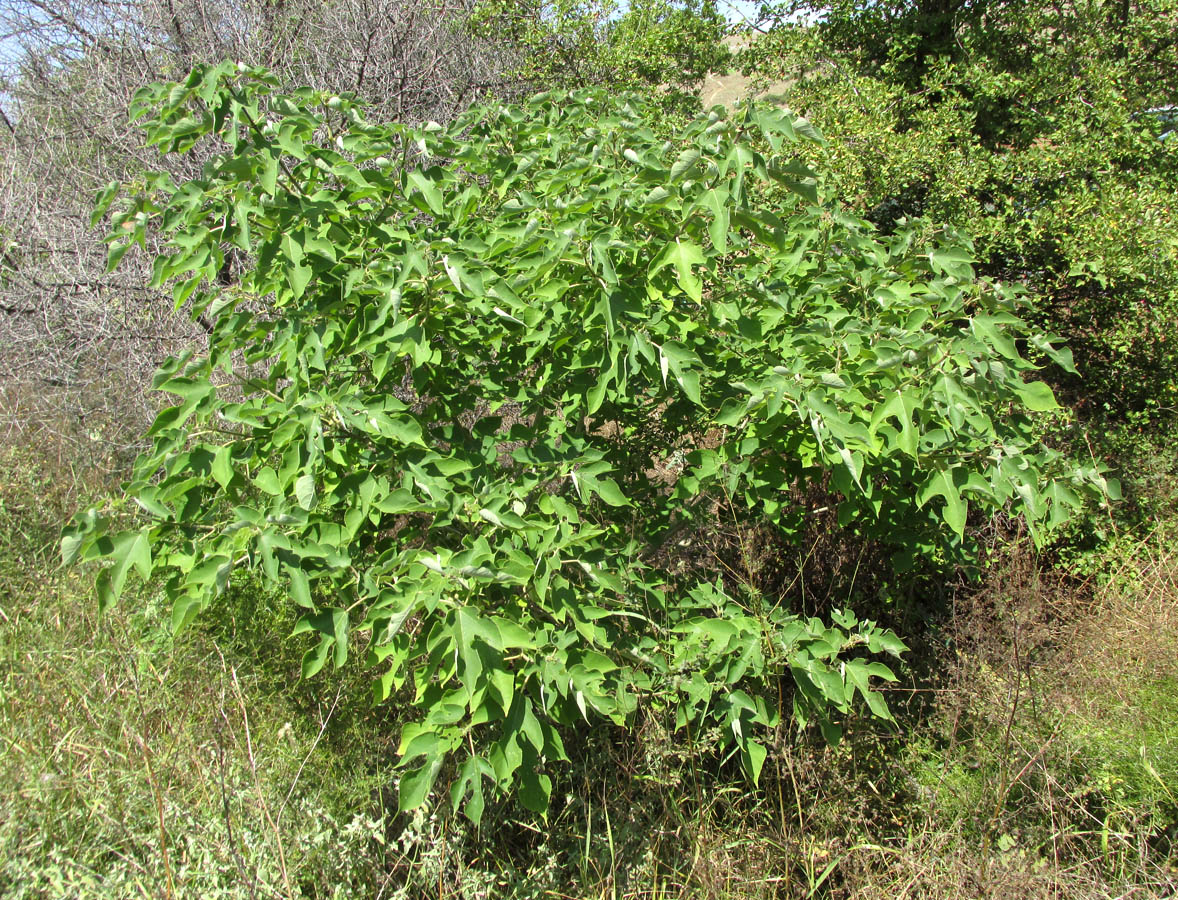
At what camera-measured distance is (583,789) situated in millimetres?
2484

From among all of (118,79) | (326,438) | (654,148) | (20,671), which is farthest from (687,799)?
(118,79)

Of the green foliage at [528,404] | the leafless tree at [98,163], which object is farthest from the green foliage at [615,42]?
the green foliage at [528,404]

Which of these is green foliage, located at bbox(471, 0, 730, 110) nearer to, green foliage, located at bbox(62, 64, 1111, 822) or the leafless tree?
the leafless tree

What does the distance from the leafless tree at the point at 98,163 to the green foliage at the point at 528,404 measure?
2839 mm

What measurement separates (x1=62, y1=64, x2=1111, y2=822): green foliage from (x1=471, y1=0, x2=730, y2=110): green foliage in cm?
378

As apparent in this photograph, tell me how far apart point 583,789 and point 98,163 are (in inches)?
178

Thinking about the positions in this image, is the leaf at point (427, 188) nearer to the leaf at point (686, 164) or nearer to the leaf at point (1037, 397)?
the leaf at point (686, 164)

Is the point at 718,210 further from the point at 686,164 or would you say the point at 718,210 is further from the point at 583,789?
the point at 583,789

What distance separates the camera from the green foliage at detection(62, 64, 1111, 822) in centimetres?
167

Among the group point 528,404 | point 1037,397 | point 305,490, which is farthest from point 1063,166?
point 305,490

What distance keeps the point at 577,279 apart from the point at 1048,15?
4.21 meters

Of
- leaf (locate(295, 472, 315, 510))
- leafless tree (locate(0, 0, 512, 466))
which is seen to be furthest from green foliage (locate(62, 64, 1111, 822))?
leafless tree (locate(0, 0, 512, 466))

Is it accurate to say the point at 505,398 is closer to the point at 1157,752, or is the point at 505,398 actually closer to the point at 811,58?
the point at 1157,752

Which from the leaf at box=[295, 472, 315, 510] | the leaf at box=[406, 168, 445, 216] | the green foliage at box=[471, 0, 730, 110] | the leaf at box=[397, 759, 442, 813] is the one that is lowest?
the leaf at box=[397, 759, 442, 813]
